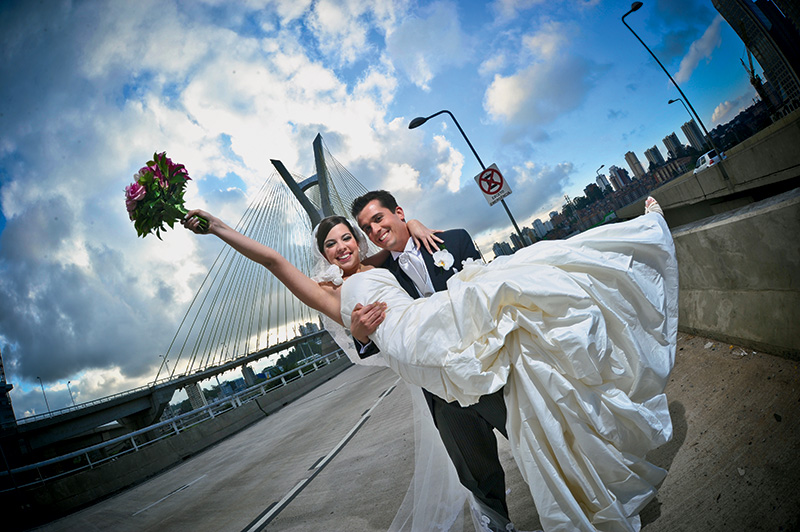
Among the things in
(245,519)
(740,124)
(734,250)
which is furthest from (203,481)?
(740,124)

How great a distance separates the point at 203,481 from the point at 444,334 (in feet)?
24.8

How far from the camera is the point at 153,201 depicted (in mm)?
2619

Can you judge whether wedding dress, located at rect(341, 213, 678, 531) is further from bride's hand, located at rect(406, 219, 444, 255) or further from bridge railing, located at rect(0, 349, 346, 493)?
bridge railing, located at rect(0, 349, 346, 493)

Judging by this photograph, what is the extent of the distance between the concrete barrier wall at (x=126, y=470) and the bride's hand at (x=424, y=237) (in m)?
11.8

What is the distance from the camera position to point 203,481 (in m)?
6.92

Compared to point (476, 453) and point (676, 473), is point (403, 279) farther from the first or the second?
point (676, 473)

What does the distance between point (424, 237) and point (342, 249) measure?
618mm

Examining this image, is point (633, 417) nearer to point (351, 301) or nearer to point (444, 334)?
point (444, 334)

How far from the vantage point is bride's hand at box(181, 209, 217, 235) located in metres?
2.47

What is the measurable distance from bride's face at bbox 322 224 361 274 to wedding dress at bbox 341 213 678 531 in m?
0.88

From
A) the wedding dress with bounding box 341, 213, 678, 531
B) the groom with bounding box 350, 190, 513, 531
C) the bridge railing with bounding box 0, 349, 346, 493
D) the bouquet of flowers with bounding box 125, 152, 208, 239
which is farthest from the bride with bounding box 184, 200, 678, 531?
the bridge railing with bounding box 0, 349, 346, 493

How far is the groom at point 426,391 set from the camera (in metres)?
2.01

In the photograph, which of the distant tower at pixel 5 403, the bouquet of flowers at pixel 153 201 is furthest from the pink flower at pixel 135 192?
the distant tower at pixel 5 403

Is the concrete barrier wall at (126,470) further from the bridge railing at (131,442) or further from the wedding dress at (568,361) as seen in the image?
the wedding dress at (568,361)
